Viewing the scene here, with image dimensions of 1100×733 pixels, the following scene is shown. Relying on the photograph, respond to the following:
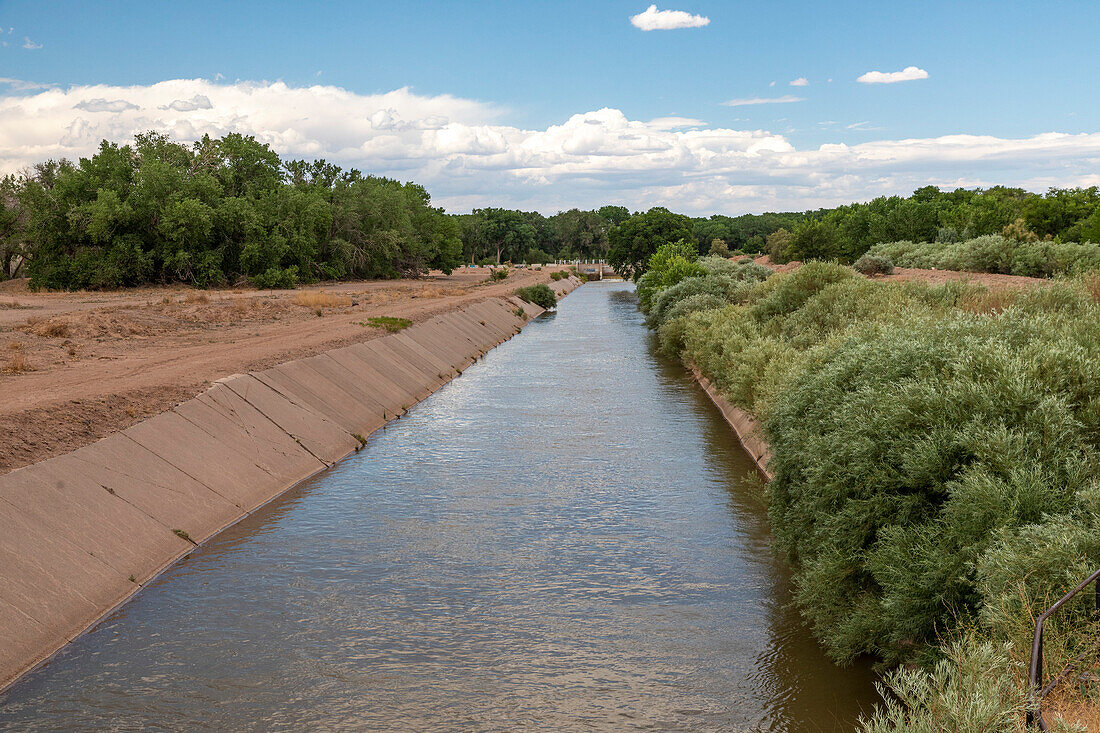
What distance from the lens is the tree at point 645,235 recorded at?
112m

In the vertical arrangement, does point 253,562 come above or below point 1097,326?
below

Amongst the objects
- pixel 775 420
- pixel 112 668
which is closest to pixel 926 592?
pixel 775 420

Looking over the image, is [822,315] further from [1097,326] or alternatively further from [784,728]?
[784,728]

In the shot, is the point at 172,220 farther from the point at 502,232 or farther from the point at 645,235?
the point at 502,232

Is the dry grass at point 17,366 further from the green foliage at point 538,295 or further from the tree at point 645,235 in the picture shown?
the tree at point 645,235

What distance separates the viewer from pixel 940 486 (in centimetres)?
934

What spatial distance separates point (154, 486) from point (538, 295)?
228ft

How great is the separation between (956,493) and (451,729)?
5.57 meters

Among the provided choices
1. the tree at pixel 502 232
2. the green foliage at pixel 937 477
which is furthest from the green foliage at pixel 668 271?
the tree at pixel 502 232

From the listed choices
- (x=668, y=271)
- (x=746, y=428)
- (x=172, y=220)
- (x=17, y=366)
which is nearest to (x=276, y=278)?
(x=172, y=220)

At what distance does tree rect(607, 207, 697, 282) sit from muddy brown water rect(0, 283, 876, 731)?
93.1m

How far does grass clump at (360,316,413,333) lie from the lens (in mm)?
38312

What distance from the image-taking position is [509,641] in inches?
439

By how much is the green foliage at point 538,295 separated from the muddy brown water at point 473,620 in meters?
60.7
